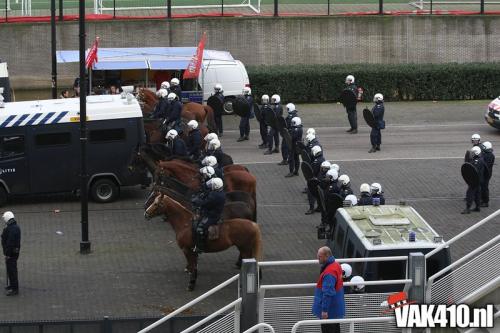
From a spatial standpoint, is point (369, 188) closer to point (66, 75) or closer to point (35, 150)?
point (35, 150)

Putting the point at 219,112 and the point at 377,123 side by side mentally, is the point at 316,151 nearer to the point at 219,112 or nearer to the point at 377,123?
the point at 377,123

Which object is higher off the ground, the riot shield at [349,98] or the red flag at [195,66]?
the red flag at [195,66]

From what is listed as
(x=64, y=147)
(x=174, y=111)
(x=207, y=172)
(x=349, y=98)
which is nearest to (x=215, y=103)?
(x=349, y=98)

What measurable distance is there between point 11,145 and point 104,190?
7.46 ft

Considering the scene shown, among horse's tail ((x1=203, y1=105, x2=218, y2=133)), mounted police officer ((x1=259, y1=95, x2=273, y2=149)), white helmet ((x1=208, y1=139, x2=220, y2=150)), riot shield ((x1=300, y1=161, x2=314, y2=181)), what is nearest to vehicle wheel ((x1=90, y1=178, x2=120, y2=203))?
white helmet ((x1=208, y1=139, x2=220, y2=150))

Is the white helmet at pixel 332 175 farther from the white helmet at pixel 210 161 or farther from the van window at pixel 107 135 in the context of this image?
the van window at pixel 107 135

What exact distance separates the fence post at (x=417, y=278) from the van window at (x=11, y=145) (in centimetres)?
1346

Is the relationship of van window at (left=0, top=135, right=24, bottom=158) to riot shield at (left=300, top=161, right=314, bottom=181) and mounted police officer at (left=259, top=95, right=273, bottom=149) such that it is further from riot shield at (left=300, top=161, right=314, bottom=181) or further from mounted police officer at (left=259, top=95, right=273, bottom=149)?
mounted police officer at (left=259, top=95, right=273, bottom=149)

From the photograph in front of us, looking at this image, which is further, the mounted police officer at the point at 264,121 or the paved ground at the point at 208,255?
the mounted police officer at the point at 264,121

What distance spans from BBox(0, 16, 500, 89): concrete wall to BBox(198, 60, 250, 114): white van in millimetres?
5105

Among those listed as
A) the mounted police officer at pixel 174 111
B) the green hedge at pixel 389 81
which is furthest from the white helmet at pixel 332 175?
the green hedge at pixel 389 81

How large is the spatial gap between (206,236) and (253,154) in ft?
40.6

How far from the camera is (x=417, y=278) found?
15.5 meters

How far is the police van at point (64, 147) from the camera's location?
2691 centimetres
